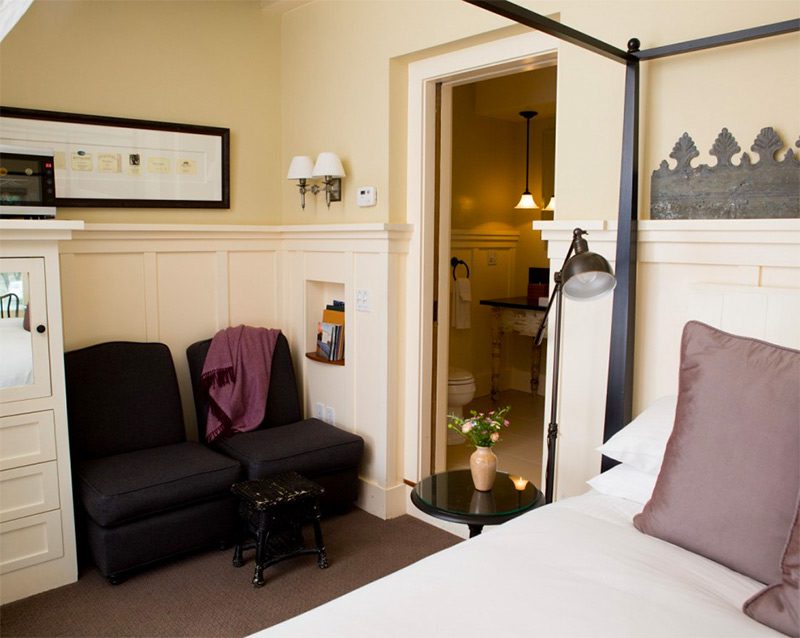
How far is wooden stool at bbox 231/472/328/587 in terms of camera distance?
297 cm

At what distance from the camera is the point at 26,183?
301 centimetres

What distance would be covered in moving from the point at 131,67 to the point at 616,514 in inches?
126

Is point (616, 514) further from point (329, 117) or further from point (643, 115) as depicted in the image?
point (329, 117)

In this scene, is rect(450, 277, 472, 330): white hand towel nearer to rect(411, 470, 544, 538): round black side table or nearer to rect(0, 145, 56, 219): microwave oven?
rect(411, 470, 544, 538): round black side table

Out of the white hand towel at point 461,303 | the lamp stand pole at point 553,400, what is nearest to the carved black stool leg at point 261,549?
the lamp stand pole at point 553,400

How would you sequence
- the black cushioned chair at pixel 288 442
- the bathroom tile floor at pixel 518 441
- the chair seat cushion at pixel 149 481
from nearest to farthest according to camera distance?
the chair seat cushion at pixel 149 481 → the black cushioned chair at pixel 288 442 → the bathroom tile floor at pixel 518 441

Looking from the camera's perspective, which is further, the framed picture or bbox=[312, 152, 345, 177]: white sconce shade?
bbox=[312, 152, 345, 177]: white sconce shade

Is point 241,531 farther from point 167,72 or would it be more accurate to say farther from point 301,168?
point 167,72

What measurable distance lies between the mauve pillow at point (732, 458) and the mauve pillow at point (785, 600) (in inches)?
4.1

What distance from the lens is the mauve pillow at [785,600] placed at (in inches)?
56.0

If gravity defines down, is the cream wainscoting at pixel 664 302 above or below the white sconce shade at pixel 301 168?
below

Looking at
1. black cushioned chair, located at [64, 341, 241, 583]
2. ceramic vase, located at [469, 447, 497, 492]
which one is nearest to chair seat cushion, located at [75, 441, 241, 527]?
black cushioned chair, located at [64, 341, 241, 583]

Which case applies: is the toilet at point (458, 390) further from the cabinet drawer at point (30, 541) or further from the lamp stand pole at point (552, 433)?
the cabinet drawer at point (30, 541)

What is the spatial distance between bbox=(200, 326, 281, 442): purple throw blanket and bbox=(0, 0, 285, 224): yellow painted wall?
747mm
